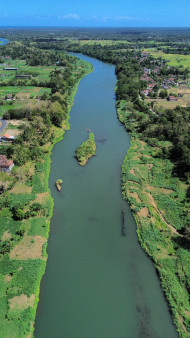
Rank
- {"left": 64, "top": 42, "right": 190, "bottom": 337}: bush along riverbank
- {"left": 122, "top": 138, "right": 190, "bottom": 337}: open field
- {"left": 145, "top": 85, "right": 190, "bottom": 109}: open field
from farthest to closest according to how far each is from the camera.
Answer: {"left": 145, "top": 85, "right": 190, "bottom": 109}: open field → {"left": 64, "top": 42, "right": 190, "bottom": 337}: bush along riverbank → {"left": 122, "top": 138, "right": 190, "bottom": 337}: open field

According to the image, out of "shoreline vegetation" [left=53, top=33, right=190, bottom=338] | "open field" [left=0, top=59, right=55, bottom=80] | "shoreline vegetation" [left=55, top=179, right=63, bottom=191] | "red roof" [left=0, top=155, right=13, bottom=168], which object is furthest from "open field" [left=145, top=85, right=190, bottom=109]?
"open field" [left=0, top=59, right=55, bottom=80]

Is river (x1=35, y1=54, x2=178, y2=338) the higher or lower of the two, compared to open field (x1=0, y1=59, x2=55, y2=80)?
lower

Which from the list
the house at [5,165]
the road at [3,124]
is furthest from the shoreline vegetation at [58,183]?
the road at [3,124]

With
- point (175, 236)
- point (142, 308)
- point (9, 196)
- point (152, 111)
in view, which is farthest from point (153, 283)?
point (152, 111)

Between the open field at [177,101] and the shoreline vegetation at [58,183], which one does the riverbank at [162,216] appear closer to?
the shoreline vegetation at [58,183]

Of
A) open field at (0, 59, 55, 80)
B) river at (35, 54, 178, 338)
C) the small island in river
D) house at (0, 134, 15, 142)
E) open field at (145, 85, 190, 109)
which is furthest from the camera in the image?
open field at (0, 59, 55, 80)

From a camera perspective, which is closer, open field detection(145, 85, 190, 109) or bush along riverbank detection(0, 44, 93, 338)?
bush along riverbank detection(0, 44, 93, 338)

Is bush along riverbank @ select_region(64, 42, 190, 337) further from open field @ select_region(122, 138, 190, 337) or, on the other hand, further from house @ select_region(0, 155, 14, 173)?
house @ select_region(0, 155, 14, 173)

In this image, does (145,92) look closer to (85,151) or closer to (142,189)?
(85,151)

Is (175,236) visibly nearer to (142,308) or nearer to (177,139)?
(142,308)
